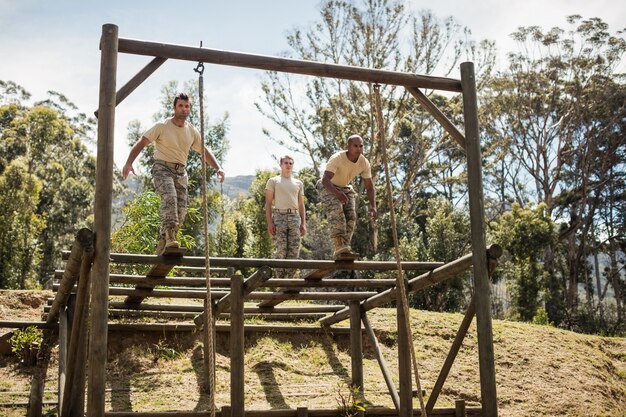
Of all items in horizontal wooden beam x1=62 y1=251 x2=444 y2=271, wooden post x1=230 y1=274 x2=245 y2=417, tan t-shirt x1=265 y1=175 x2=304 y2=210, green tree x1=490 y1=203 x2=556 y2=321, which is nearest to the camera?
horizontal wooden beam x1=62 y1=251 x2=444 y2=271

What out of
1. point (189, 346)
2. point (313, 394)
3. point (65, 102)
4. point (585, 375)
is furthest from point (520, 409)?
point (65, 102)

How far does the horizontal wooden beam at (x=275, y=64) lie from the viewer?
238 inches

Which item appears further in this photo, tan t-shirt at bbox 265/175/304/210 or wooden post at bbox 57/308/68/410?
tan t-shirt at bbox 265/175/304/210

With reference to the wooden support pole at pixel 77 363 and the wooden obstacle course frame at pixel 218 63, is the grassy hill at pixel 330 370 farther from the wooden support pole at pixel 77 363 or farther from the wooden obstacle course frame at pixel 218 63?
the wooden obstacle course frame at pixel 218 63

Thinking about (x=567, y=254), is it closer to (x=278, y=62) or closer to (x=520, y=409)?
(x=520, y=409)

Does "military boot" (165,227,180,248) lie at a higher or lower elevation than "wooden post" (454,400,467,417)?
higher

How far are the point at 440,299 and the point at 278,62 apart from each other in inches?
674

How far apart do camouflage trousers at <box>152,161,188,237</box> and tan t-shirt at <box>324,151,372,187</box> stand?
1.64 metres

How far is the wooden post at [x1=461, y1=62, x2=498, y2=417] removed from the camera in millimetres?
6500

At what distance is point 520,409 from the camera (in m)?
10.3

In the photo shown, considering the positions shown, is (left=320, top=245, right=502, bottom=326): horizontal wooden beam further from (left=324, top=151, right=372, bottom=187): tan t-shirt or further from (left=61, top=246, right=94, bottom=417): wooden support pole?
(left=61, top=246, right=94, bottom=417): wooden support pole

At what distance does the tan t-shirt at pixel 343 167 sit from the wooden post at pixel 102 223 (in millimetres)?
2712

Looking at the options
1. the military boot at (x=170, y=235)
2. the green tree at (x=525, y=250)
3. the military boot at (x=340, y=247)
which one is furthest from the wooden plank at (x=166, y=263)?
the green tree at (x=525, y=250)

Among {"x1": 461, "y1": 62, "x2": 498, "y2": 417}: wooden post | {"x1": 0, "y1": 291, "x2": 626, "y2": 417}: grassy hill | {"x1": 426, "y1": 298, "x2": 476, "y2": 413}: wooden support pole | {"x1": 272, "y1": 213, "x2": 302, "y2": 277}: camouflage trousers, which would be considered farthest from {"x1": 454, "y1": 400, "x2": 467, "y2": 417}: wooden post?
{"x1": 272, "y1": 213, "x2": 302, "y2": 277}: camouflage trousers
